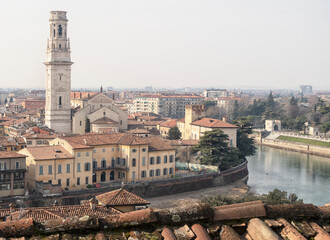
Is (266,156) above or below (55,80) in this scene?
below

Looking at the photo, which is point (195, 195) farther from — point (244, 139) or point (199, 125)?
point (199, 125)

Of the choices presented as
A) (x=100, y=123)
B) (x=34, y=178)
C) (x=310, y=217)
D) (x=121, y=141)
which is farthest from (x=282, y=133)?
(x=310, y=217)

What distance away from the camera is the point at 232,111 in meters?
95.1

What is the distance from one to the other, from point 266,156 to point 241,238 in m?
54.4

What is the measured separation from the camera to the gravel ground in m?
31.0

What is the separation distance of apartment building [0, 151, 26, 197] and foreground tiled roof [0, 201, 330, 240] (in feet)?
78.0

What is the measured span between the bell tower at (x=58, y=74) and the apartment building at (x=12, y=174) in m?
23.1

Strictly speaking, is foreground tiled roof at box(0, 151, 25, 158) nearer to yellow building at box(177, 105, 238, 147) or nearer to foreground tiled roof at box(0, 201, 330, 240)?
yellow building at box(177, 105, 238, 147)

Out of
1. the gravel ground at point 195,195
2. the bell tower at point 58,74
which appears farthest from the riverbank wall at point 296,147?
the bell tower at point 58,74

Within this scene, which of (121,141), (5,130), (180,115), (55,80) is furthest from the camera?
(180,115)

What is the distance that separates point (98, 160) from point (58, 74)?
67.6 feet

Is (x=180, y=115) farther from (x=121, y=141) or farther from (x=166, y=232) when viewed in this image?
(x=166, y=232)

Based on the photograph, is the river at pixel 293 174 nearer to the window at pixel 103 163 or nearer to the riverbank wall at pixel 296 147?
the riverbank wall at pixel 296 147

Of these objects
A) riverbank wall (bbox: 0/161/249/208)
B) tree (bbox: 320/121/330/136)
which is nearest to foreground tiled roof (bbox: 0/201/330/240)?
riverbank wall (bbox: 0/161/249/208)
